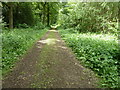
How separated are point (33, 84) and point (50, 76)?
0.69m

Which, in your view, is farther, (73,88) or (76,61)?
(76,61)

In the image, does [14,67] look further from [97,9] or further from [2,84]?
[97,9]

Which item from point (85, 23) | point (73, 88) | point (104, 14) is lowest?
point (73, 88)

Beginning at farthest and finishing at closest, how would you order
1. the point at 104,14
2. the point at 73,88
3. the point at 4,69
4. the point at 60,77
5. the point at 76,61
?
the point at 104,14 < the point at 76,61 < the point at 4,69 < the point at 60,77 < the point at 73,88

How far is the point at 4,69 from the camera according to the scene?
3.94m

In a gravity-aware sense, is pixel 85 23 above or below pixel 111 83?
above

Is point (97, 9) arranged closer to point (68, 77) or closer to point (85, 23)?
point (85, 23)

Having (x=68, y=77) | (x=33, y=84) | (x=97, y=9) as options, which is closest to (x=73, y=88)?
(x=68, y=77)

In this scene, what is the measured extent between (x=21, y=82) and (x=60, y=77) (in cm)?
134

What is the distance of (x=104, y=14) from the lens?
37.9 feet

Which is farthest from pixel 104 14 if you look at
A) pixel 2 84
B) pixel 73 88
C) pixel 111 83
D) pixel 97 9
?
pixel 2 84

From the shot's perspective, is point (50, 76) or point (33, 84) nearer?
point (33, 84)

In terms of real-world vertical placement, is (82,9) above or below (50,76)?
above

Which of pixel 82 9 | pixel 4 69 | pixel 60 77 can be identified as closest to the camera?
pixel 60 77
